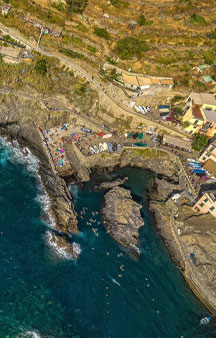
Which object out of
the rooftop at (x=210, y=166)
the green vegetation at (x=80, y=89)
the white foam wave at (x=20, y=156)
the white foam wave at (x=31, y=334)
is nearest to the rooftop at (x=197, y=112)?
the rooftop at (x=210, y=166)

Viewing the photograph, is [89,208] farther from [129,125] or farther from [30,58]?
[30,58]

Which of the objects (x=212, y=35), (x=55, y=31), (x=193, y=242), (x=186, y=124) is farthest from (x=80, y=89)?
(x=193, y=242)

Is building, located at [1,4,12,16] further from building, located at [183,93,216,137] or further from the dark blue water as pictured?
building, located at [183,93,216,137]

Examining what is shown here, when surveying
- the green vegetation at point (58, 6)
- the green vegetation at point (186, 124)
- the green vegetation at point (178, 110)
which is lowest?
the green vegetation at point (186, 124)

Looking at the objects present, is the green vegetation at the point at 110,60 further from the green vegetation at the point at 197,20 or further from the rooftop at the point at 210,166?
the rooftop at the point at 210,166

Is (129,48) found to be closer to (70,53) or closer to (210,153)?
(70,53)

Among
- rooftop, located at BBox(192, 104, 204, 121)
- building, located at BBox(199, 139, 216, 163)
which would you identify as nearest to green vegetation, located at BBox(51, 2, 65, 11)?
rooftop, located at BBox(192, 104, 204, 121)

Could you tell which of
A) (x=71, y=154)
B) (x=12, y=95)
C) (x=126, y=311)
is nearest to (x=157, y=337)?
(x=126, y=311)
